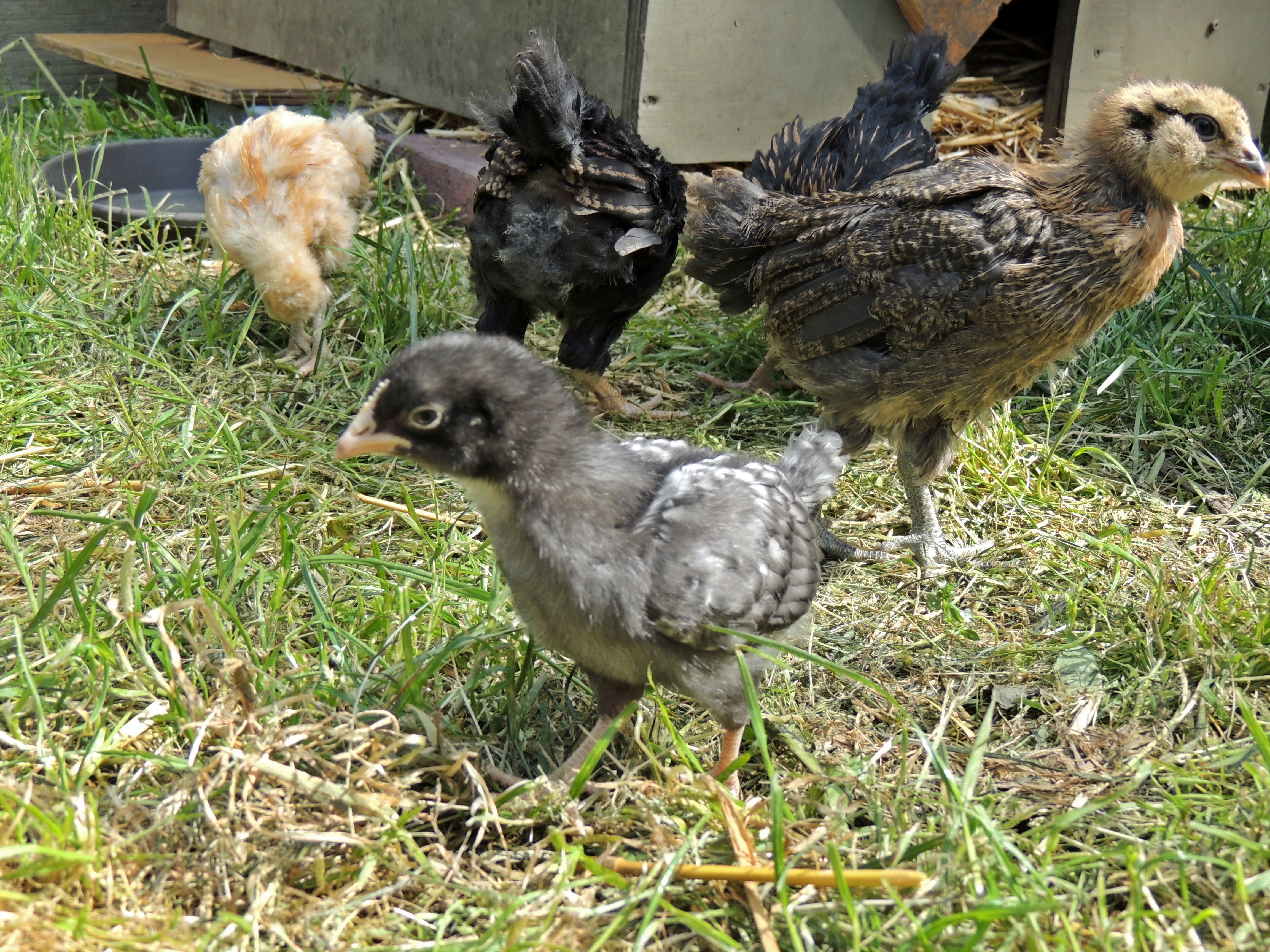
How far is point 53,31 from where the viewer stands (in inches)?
270

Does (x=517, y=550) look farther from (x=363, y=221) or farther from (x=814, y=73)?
(x=814, y=73)

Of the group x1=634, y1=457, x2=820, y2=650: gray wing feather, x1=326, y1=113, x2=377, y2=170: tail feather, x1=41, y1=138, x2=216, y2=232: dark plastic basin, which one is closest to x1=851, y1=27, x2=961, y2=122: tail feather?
x1=326, y1=113, x2=377, y2=170: tail feather

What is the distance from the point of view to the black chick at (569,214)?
355cm

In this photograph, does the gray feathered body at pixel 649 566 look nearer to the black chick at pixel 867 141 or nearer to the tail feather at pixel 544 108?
the tail feather at pixel 544 108

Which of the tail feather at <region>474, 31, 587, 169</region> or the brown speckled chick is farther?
the tail feather at <region>474, 31, 587, 169</region>

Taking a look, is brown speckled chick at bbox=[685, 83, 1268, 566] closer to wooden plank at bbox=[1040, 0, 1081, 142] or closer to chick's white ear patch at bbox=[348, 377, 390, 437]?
chick's white ear patch at bbox=[348, 377, 390, 437]

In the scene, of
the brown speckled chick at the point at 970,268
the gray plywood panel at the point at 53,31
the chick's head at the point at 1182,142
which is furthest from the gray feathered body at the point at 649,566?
the gray plywood panel at the point at 53,31

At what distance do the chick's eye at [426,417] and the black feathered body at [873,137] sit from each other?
2319mm

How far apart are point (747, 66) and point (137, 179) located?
2863 millimetres

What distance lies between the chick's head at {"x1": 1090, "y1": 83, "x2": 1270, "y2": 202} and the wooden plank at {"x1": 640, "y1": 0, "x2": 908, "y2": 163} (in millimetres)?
2207

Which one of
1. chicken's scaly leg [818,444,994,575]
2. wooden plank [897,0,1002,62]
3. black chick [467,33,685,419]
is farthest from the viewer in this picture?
wooden plank [897,0,1002,62]

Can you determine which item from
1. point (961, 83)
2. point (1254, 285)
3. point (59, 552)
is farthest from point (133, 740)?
point (961, 83)

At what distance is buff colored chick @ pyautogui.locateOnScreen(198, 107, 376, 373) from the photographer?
3879mm

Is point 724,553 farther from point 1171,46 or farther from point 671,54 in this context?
point 1171,46
